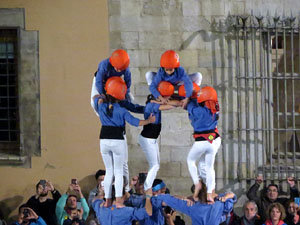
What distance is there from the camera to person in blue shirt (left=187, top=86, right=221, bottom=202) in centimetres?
666

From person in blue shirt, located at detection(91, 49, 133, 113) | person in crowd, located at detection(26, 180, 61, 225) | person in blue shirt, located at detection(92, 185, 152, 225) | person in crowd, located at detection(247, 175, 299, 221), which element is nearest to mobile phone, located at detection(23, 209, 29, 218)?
person in crowd, located at detection(26, 180, 61, 225)

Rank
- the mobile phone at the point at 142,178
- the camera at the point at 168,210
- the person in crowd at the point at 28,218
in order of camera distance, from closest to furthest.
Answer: the mobile phone at the point at 142,178 < the camera at the point at 168,210 < the person in crowd at the point at 28,218

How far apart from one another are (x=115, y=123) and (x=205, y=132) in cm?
104

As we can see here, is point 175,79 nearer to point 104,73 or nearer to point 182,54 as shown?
point 104,73

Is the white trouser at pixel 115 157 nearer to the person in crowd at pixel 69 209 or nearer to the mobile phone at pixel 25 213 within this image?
the person in crowd at pixel 69 209

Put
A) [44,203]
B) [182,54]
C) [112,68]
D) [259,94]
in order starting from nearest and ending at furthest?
[112,68] < [44,203] < [182,54] < [259,94]

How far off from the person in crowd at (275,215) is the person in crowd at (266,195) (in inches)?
27.8

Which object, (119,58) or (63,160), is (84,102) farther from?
(119,58)

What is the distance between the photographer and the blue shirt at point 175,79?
658 cm

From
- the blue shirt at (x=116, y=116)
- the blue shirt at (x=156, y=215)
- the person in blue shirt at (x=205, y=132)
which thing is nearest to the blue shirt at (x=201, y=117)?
the person in blue shirt at (x=205, y=132)

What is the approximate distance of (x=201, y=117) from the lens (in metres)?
6.67

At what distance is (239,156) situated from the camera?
9.82 meters

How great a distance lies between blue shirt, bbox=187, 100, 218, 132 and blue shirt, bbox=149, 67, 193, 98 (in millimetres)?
158

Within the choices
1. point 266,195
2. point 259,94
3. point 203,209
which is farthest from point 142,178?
point 259,94
